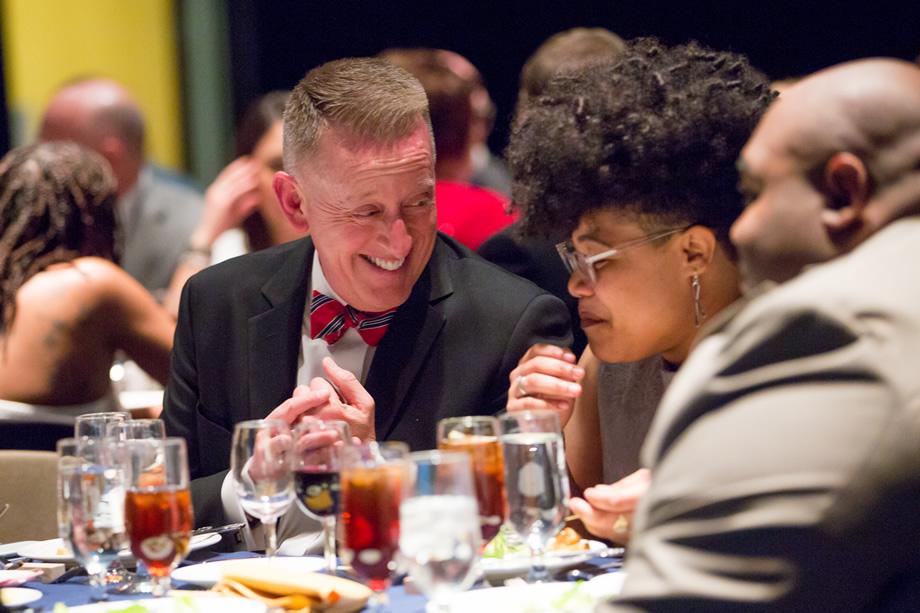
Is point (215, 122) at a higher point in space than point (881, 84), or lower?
higher

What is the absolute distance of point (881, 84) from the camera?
149 centimetres

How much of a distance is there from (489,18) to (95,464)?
7.10 meters

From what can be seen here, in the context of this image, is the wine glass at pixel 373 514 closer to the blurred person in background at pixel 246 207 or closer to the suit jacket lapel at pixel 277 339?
the suit jacket lapel at pixel 277 339

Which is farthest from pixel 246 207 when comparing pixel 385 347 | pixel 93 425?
pixel 93 425

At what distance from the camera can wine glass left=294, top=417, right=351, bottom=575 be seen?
7.02ft

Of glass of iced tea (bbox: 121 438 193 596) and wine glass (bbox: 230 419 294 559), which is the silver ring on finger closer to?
wine glass (bbox: 230 419 294 559)

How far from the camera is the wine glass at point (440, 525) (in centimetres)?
169

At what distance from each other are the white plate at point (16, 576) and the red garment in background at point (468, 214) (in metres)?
2.34

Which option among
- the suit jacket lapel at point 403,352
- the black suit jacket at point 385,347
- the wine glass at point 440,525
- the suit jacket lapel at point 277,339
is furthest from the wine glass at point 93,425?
the wine glass at point 440,525

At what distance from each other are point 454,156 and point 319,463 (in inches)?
116

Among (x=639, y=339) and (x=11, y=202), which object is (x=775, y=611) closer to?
(x=639, y=339)

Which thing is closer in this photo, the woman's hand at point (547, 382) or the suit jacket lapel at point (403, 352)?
the woman's hand at point (547, 382)

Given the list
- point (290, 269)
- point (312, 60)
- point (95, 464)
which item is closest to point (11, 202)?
point (290, 269)

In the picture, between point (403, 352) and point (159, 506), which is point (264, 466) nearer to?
point (159, 506)
